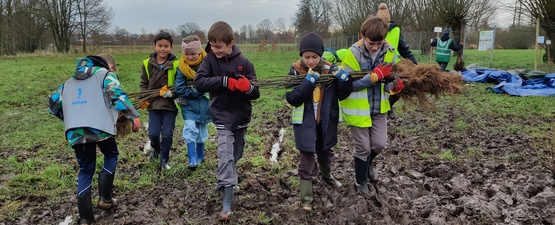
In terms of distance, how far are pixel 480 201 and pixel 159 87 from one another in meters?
3.72

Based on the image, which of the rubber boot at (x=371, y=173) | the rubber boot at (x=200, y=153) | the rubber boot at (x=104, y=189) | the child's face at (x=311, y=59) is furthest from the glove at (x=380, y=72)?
A: the rubber boot at (x=104, y=189)

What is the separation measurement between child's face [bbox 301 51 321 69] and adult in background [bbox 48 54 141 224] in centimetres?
161

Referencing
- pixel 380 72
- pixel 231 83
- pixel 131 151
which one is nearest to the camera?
pixel 231 83

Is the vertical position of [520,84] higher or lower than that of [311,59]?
lower

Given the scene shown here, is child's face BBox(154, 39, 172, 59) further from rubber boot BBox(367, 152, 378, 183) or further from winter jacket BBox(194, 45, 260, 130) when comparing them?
rubber boot BBox(367, 152, 378, 183)

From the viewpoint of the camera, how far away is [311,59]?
376 cm

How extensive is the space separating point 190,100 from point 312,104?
5.89ft

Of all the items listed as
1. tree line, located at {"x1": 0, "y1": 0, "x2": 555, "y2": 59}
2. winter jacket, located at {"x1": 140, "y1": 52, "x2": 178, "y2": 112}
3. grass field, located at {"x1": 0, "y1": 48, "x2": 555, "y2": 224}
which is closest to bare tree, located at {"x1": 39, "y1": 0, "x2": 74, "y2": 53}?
tree line, located at {"x1": 0, "y1": 0, "x2": 555, "y2": 59}

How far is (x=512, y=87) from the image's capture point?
10898 millimetres

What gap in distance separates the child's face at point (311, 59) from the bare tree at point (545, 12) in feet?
61.1

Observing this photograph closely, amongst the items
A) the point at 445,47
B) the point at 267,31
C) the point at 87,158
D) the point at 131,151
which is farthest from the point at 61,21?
the point at 87,158

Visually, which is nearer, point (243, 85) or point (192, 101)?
point (243, 85)

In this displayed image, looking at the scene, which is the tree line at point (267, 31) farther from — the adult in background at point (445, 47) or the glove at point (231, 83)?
the glove at point (231, 83)

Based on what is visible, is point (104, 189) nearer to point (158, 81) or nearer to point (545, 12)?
point (158, 81)
